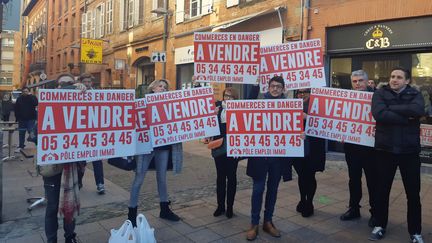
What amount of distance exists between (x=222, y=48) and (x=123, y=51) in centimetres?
1671

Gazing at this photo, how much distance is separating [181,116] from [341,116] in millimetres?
2054

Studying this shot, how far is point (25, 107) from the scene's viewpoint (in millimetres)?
10750

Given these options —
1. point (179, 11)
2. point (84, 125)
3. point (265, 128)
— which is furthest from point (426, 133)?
point (179, 11)

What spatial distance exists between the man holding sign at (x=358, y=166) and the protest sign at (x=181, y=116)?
73.2 inches

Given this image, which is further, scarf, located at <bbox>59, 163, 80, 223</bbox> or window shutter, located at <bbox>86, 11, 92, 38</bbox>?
window shutter, located at <bbox>86, 11, 92, 38</bbox>

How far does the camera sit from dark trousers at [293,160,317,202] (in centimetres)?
497

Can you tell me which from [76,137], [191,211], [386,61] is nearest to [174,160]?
[191,211]

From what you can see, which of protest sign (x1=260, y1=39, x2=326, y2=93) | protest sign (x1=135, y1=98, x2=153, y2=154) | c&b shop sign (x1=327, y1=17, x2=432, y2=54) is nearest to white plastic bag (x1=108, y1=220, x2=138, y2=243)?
protest sign (x1=135, y1=98, x2=153, y2=154)

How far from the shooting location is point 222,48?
16.8 feet

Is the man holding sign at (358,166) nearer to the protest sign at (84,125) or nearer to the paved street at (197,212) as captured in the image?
the paved street at (197,212)

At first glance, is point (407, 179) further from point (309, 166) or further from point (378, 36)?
point (378, 36)

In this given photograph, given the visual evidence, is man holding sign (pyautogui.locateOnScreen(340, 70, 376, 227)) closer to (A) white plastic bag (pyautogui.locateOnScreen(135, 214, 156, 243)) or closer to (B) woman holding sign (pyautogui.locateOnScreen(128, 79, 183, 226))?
(B) woman holding sign (pyautogui.locateOnScreen(128, 79, 183, 226))

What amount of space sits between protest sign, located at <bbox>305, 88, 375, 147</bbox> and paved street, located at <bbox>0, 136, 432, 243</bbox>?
1.18 m

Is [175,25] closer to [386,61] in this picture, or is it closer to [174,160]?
[386,61]
